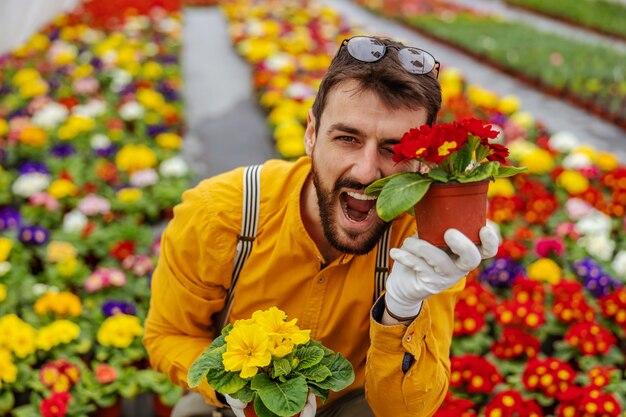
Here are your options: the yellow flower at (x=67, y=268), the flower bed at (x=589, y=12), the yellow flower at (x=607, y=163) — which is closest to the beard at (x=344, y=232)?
the yellow flower at (x=67, y=268)

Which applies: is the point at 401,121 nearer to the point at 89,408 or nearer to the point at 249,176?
the point at 249,176

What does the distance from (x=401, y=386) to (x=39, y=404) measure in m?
1.62

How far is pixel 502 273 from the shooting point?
344 cm

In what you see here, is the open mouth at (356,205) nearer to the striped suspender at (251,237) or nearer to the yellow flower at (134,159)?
the striped suspender at (251,237)

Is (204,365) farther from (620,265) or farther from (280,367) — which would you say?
(620,265)

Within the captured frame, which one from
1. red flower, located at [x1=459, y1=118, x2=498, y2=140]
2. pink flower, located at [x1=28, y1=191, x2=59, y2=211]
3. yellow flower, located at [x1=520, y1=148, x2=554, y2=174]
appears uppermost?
red flower, located at [x1=459, y1=118, x2=498, y2=140]

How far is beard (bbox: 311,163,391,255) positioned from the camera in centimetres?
176

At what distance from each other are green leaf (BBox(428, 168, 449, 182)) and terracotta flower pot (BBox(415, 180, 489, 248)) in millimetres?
15

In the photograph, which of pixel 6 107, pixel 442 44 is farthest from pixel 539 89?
pixel 6 107

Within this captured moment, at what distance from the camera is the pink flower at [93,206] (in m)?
4.13

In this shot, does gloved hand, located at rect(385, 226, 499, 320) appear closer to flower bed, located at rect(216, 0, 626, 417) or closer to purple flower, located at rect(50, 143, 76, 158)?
flower bed, located at rect(216, 0, 626, 417)

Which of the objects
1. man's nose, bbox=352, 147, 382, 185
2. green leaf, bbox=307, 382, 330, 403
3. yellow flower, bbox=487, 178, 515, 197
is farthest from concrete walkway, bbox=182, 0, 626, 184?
green leaf, bbox=307, 382, 330, 403

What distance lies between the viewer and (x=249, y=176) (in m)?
2.00

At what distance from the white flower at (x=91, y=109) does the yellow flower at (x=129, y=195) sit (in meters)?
1.67
